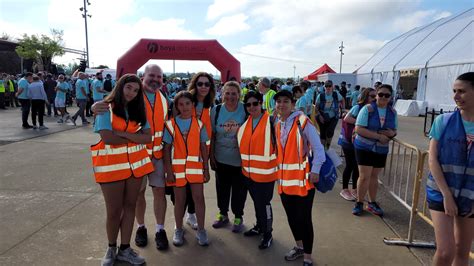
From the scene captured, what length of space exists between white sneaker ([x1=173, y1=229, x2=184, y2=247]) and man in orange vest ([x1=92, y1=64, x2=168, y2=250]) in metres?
0.09

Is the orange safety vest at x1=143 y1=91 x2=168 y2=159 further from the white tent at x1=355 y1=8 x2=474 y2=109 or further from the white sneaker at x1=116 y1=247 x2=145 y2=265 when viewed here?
the white tent at x1=355 y1=8 x2=474 y2=109

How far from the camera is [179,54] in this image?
8.99 m

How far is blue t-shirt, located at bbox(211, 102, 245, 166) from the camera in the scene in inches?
146

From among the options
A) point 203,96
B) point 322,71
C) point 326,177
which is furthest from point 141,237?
point 322,71

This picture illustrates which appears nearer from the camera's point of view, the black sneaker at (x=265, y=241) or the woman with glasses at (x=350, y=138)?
the black sneaker at (x=265, y=241)

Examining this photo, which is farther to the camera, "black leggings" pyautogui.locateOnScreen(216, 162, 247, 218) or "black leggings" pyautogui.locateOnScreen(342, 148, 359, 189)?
"black leggings" pyautogui.locateOnScreen(342, 148, 359, 189)

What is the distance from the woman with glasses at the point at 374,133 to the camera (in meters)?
4.24

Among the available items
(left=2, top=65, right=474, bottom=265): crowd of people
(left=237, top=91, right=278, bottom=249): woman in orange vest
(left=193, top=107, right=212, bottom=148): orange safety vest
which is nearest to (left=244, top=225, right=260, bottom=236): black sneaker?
(left=2, top=65, right=474, bottom=265): crowd of people

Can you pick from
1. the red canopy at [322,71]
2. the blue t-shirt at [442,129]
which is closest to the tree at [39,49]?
the red canopy at [322,71]

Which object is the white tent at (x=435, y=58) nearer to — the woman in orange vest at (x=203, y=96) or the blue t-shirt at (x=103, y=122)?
the woman in orange vest at (x=203, y=96)

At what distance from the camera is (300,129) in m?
3.10

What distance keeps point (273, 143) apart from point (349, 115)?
201cm

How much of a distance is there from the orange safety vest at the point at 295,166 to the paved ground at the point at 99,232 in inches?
30.2

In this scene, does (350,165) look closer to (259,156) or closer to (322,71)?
(259,156)
